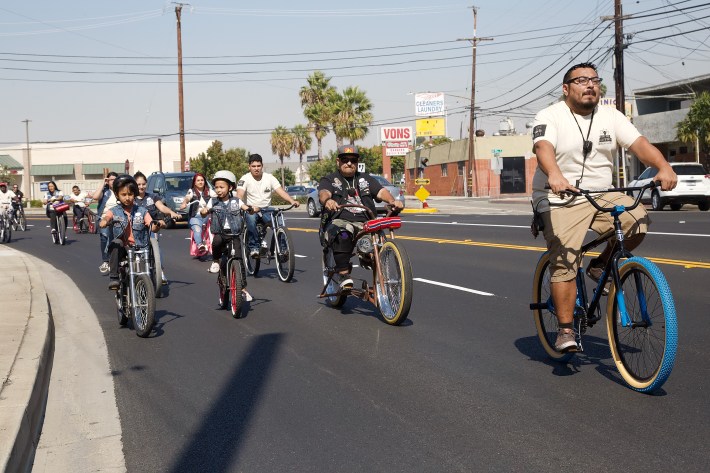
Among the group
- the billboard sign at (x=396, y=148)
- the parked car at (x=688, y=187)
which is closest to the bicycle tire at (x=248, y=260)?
the parked car at (x=688, y=187)

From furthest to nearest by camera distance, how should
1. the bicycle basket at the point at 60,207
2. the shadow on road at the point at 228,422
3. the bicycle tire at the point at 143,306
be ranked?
the bicycle basket at the point at 60,207, the bicycle tire at the point at 143,306, the shadow on road at the point at 228,422

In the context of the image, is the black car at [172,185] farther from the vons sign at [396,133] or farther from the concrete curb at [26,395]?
the vons sign at [396,133]

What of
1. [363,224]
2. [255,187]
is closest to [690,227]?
[255,187]

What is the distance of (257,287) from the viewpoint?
1238 centimetres

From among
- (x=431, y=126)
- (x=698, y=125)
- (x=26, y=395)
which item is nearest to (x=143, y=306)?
(x=26, y=395)

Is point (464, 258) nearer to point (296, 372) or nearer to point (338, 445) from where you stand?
point (296, 372)

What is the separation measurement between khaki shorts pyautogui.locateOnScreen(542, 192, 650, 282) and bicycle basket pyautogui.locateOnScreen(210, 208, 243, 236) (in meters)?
4.72

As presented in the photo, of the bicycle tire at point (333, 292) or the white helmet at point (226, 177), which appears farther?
the white helmet at point (226, 177)

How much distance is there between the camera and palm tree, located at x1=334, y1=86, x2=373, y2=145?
71.9 metres

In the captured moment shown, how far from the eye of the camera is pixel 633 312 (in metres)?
5.46

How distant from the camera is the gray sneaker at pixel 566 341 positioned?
19.2 ft

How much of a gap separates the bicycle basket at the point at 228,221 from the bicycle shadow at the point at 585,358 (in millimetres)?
3732

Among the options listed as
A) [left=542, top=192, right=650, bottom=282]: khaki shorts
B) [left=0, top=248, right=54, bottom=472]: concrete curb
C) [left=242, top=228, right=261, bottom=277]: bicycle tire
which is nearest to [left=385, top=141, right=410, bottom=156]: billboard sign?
[left=242, top=228, right=261, bottom=277]: bicycle tire

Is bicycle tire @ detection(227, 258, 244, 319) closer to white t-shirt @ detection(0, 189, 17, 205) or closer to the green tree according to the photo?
white t-shirt @ detection(0, 189, 17, 205)
